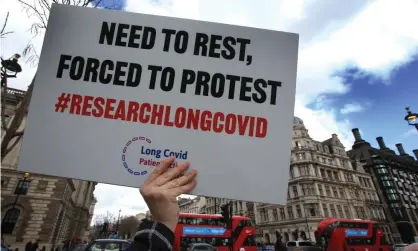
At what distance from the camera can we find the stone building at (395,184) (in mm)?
54062

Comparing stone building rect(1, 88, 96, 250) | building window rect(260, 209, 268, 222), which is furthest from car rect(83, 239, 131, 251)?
building window rect(260, 209, 268, 222)

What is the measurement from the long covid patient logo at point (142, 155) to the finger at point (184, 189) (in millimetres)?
181

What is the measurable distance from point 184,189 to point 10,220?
32060 mm

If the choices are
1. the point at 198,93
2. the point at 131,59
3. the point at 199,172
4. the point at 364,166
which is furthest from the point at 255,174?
the point at 364,166

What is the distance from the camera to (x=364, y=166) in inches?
2421

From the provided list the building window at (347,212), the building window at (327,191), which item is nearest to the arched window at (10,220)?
the building window at (327,191)

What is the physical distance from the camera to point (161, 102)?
1724 mm

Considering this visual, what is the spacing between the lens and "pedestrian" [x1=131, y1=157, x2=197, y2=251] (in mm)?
1181

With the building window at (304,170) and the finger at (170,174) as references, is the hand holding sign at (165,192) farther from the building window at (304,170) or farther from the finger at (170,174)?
the building window at (304,170)

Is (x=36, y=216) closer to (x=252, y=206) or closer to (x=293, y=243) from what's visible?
(x=293, y=243)

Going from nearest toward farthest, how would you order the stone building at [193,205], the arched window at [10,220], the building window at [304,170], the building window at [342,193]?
the arched window at [10,220]
the building window at [304,170]
the building window at [342,193]
the stone building at [193,205]

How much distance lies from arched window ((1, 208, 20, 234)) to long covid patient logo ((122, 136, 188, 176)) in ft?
102

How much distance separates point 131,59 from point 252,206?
56.1m

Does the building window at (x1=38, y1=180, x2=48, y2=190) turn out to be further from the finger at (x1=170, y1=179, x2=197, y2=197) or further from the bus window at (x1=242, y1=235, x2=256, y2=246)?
the finger at (x1=170, y1=179, x2=197, y2=197)
